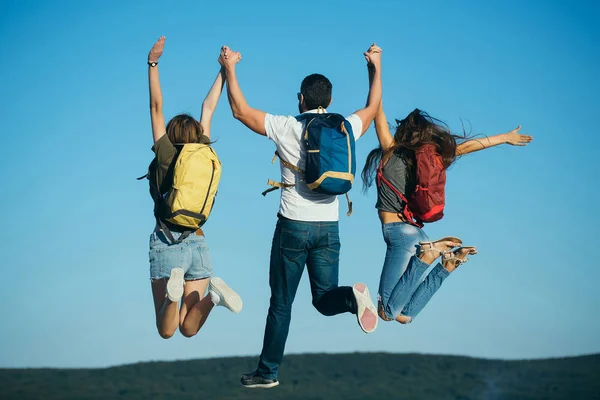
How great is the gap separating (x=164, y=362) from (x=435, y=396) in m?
10.1

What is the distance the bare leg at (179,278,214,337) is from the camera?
11273mm

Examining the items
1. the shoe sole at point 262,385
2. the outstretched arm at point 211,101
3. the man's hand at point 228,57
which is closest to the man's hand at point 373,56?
the man's hand at point 228,57

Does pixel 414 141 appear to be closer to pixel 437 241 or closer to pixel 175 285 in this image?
pixel 437 241

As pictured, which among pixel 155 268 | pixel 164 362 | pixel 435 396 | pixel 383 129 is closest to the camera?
pixel 155 268

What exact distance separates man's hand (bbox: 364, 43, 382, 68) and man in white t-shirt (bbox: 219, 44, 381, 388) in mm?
956

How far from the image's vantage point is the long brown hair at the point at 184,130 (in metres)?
10.9

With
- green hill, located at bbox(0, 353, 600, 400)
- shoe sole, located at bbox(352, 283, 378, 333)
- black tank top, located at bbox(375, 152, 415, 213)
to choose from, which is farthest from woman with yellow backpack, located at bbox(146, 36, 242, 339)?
green hill, located at bbox(0, 353, 600, 400)

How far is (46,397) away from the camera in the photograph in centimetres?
2197

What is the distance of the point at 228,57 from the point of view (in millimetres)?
10820

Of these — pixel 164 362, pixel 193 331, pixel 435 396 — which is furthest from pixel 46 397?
pixel 193 331

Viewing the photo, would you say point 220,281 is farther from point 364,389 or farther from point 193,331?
point 364,389

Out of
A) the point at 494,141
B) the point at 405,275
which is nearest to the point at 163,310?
the point at 405,275

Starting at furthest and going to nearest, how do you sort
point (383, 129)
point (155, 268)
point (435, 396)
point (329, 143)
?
point (435, 396) < point (383, 129) < point (155, 268) < point (329, 143)

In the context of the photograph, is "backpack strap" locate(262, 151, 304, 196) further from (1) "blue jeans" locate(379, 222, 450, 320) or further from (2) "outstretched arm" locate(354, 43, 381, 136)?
(1) "blue jeans" locate(379, 222, 450, 320)
